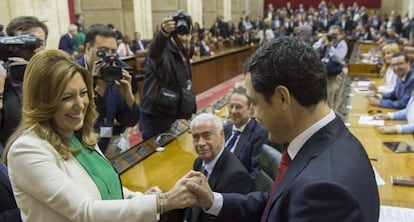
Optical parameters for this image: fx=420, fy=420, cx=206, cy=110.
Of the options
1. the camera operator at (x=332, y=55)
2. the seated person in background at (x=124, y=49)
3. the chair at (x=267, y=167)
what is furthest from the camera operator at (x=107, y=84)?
the seated person in background at (x=124, y=49)

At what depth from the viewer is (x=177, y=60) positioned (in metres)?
3.73

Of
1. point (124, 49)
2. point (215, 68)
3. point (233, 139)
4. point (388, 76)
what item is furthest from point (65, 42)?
point (233, 139)

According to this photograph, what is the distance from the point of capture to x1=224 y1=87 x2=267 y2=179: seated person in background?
9.71 feet

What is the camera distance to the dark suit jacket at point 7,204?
5.66 ft

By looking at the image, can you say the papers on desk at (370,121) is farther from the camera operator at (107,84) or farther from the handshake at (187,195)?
the handshake at (187,195)

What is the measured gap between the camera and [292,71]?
3.84ft

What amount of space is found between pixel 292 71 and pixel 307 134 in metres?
0.20

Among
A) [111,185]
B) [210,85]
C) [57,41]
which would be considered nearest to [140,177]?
[111,185]

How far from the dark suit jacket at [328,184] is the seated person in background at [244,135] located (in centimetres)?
158

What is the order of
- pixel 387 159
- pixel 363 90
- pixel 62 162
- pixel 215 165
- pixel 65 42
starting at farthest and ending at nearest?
1. pixel 65 42
2. pixel 363 90
3. pixel 387 159
4. pixel 215 165
5. pixel 62 162

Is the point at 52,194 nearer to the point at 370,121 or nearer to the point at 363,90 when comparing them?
the point at 370,121

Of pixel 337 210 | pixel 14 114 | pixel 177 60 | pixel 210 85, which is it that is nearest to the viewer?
pixel 337 210

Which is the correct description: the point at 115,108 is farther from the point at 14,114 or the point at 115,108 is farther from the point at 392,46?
the point at 392,46

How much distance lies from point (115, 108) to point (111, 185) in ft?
4.26
